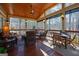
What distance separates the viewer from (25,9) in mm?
3330

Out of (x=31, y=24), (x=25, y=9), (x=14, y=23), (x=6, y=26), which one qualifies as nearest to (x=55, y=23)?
(x=31, y=24)

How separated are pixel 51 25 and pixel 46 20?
0.18 m

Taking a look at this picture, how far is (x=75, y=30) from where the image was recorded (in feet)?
10.6

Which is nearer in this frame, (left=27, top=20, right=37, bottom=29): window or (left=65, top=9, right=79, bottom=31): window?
(left=65, top=9, right=79, bottom=31): window

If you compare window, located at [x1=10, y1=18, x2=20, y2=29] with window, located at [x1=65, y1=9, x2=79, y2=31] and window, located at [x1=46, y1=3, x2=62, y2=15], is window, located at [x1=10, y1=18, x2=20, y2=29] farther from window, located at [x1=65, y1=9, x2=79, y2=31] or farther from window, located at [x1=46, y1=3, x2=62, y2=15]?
window, located at [x1=65, y1=9, x2=79, y2=31]

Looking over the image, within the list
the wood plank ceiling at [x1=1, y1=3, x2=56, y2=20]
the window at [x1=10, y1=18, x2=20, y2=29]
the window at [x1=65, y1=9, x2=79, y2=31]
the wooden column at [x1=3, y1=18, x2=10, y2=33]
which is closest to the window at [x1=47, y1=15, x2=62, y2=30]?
the window at [x1=65, y1=9, x2=79, y2=31]

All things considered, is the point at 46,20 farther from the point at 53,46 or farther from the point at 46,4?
the point at 53,46

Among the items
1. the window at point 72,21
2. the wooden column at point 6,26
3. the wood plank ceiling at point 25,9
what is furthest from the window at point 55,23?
the wooden column at point 6,26

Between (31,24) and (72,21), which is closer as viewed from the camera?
(72,21)

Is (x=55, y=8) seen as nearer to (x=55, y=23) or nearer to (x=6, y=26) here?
(x=55, y=23)

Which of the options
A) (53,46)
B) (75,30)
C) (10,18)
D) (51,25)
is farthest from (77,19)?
(10,18)

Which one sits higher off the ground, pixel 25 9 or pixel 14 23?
pixel 25 9

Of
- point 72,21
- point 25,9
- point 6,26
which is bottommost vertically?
point 6,26

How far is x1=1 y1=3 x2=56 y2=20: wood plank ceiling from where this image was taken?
10.7 feet
